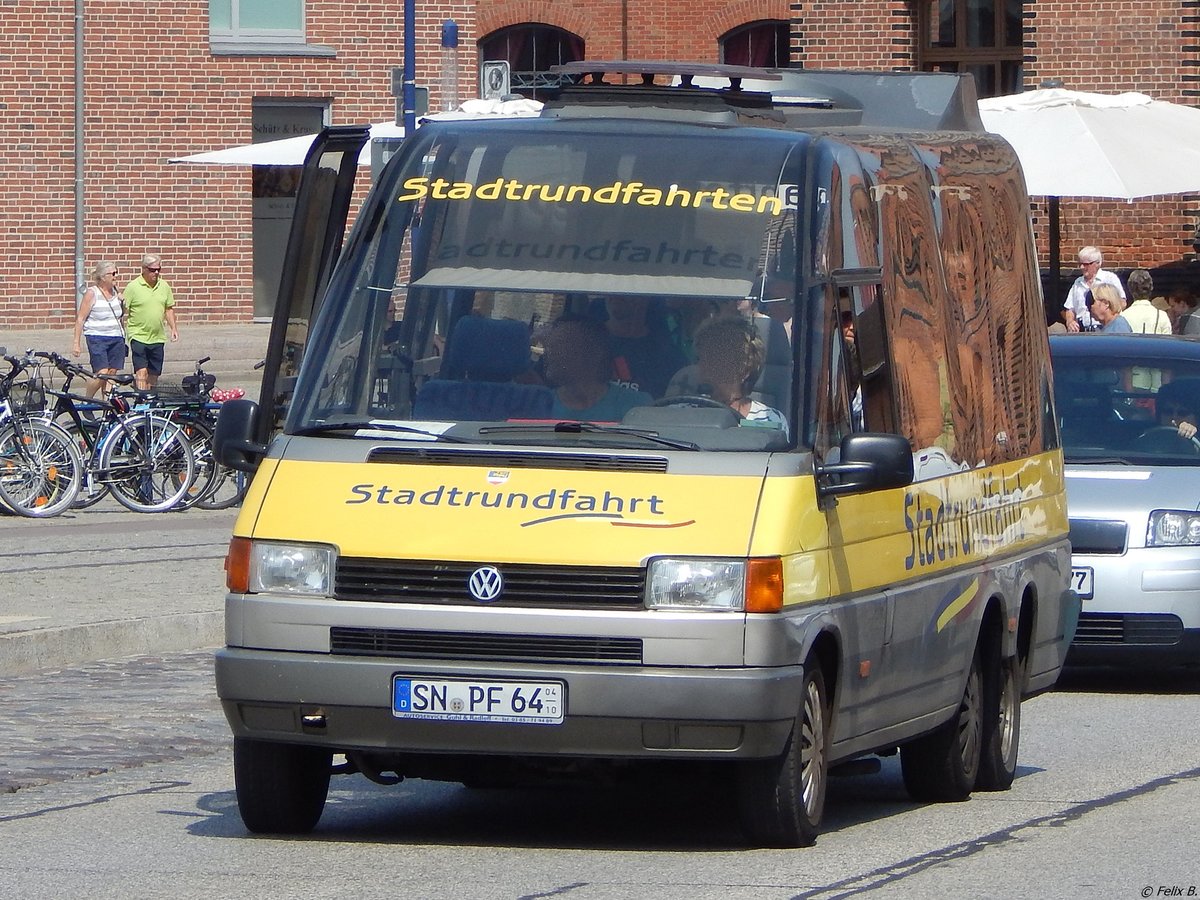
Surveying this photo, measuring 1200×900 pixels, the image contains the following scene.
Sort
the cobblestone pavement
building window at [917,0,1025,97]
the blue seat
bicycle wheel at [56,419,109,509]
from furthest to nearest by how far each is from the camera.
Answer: building window at [917,0,1025,97]
bicycle wheel at [56,419,109,509]
the cobblestone pavement
the blue seat

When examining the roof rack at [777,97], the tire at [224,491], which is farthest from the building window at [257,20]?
the roof rack at [777,97]

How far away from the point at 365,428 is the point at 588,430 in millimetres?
728

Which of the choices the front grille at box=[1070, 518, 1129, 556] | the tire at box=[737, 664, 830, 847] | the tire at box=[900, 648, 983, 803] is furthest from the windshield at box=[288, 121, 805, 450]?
the front grille at box=[1070, 518, 1129, 556]

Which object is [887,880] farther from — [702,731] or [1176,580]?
[1176,580]

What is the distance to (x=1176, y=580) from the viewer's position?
38.8ft

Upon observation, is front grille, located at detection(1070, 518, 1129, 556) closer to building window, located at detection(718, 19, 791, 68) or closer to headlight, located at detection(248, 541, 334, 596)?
headlight, located at detection(248, 541, 334, 596)

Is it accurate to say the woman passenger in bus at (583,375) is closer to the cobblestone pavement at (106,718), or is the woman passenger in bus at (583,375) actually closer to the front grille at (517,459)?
the front grille at (517,459)

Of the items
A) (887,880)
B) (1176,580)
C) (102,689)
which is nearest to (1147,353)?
(1176,580)

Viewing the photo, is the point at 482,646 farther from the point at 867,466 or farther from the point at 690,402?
the point at 867,466

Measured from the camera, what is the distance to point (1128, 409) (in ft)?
42.3

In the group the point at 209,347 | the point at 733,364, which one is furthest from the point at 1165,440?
the point at 209,347

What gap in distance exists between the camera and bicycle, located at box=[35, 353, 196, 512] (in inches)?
762

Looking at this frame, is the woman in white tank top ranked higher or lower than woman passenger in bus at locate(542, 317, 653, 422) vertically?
lower

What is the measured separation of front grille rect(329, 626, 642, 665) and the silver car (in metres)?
5.12
